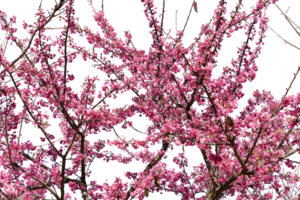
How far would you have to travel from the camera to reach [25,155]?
536 cm

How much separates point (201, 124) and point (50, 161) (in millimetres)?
3149

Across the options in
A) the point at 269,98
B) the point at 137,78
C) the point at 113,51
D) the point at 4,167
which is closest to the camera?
the point at 4,167

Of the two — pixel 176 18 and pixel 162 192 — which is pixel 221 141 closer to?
pixel 162 192

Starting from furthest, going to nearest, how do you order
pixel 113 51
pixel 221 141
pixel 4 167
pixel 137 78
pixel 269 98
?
pixel 269 98 → pixel 113 51 → pixel 137 78 → pixel 4 167 → pixel 221 141

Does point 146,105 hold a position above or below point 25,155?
above

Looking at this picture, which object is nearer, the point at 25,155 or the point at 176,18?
the point at 25,155

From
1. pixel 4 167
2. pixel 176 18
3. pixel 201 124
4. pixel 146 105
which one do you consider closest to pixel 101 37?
pixel 146 105

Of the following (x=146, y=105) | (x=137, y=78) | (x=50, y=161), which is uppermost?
(x=137, y=78)

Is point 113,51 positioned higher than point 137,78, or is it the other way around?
point 113,51

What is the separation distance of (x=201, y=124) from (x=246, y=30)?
82.7 inches

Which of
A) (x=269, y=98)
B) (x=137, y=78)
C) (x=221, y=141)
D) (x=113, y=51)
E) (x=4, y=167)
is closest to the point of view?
(x=221, y=141)

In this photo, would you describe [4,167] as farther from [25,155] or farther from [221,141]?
[221,141]

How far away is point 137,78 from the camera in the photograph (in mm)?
5547

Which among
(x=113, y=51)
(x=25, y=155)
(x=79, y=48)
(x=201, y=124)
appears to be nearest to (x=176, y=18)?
(x=113, y=51)
